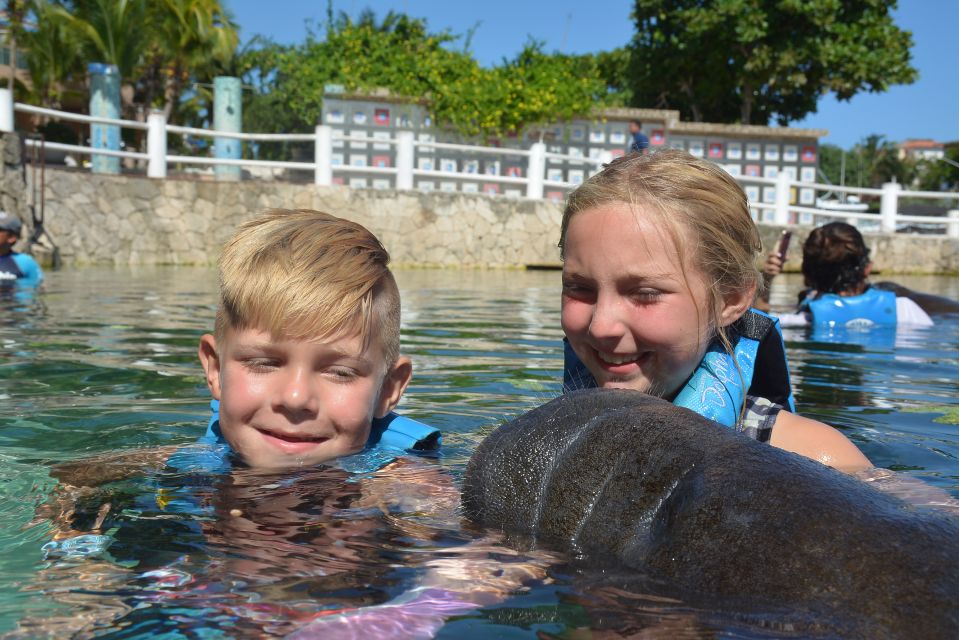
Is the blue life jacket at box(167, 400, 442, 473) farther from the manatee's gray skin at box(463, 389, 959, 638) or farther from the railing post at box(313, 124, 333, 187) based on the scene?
the railing post at box(313, 124, 333, 187)

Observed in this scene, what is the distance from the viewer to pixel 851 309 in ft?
24.7

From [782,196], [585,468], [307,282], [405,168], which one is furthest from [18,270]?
[782,196]

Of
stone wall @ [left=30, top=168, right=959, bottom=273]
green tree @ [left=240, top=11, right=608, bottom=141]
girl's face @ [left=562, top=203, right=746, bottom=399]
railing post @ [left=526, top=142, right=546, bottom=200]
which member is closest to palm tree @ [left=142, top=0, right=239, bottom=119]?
green tree @ [left=240, top=11, right=608, bottom=141]

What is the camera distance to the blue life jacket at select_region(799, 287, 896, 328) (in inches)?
295

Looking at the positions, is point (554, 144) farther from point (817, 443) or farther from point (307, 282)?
point (307, 282)

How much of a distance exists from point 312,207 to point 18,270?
7.67m

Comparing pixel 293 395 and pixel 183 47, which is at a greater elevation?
pixel 183 47

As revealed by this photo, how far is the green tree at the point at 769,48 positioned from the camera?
85.6 ft

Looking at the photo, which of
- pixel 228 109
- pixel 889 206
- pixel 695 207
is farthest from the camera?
pixel 228 109

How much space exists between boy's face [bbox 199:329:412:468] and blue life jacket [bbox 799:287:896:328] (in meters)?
5.38

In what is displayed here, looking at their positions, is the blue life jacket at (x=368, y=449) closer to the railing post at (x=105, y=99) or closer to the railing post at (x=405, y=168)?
the railing post at (x=405, y=168)

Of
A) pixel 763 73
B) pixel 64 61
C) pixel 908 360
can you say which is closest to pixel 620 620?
pixel 908 360

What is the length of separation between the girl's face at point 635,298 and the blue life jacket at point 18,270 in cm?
785

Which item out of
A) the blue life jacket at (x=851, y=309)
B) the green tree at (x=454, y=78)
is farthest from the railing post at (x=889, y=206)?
the blue life jacket at (x=851, y=309)
